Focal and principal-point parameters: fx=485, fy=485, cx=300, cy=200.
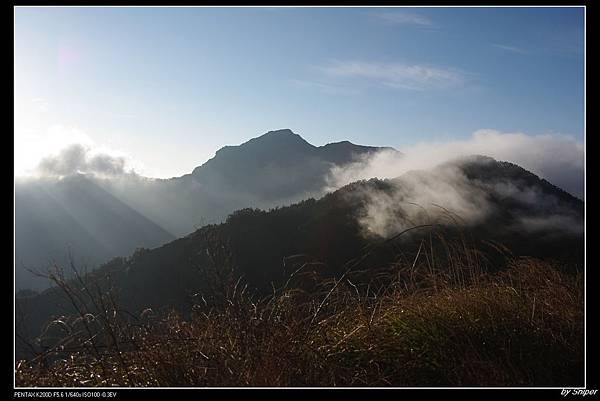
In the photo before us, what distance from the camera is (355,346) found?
3.04 m

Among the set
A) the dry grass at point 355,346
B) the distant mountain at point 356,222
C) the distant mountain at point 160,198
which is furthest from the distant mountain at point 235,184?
the dry grass at point 355,346

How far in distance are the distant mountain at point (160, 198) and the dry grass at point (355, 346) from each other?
147 metres

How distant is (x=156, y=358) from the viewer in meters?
2.94

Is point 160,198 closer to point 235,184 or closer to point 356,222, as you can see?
point 235,184

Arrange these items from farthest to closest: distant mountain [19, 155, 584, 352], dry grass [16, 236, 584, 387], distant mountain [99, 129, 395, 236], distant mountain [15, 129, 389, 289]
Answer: distant mountain [99, 129, 395, 236] → distant mountain [15, 129, 389, 289] → distant mountain [19, 155, 584, 352] → dry grass [16, 236, 584, 387]

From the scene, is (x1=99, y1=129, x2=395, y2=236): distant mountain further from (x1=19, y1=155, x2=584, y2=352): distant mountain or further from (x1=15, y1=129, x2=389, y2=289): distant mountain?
(x1=19, y1=155, x2=584, y2=352): distant mountain

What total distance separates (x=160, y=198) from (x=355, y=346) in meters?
184

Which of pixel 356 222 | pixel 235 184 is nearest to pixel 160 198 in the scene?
pixel 235 184

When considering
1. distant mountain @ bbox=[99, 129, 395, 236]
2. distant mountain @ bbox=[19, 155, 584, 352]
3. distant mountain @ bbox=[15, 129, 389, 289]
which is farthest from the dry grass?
distant mountain @ bbox=[99, 129, 395, 236]

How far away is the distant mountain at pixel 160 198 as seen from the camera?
160250 mm

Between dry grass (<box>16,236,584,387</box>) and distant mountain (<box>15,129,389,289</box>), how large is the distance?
147100 mm

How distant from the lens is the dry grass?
2.75 m

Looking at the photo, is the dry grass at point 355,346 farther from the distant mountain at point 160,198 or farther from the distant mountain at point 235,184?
the distant mountain at point 235,184
